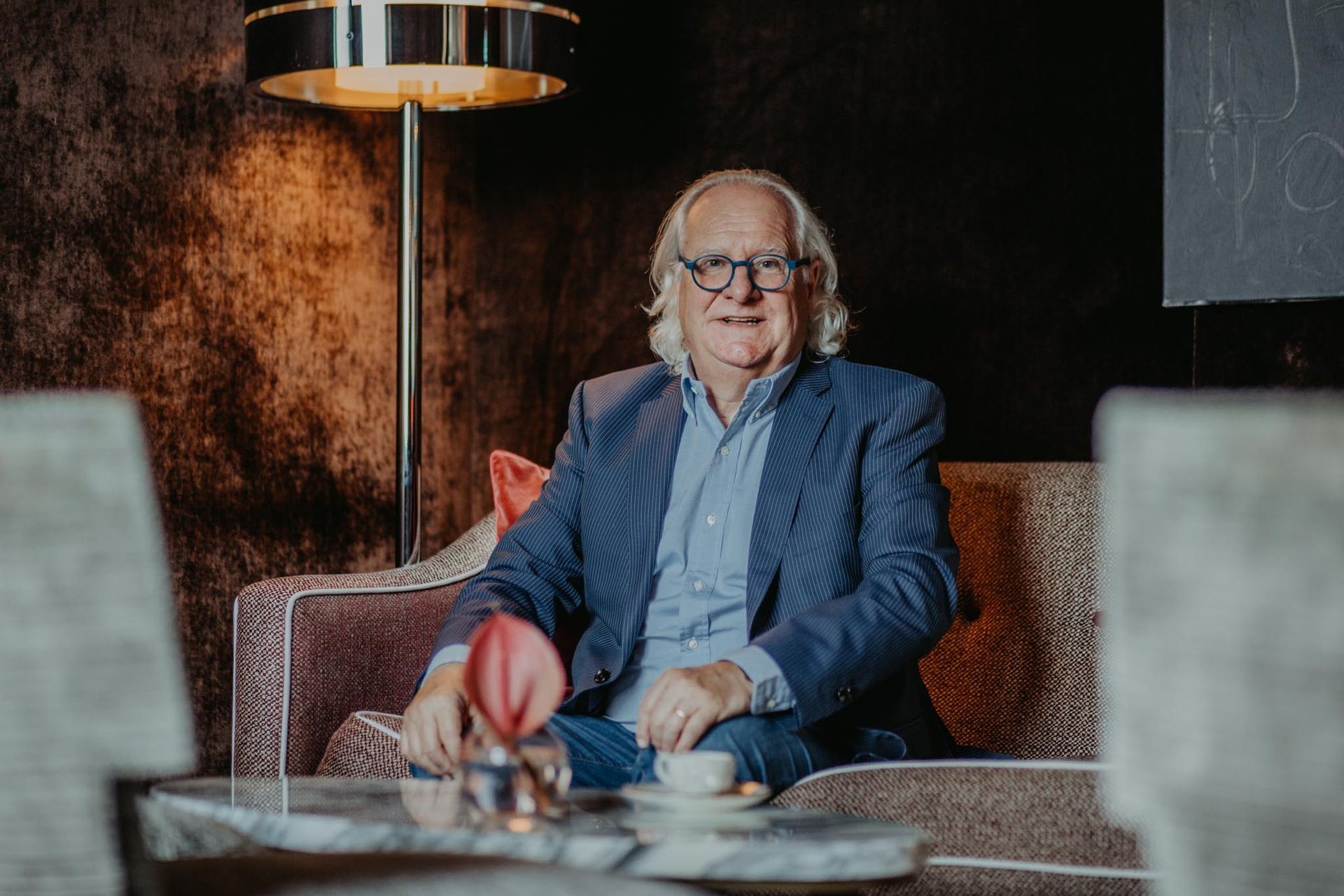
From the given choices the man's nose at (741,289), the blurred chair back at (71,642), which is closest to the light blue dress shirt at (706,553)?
Answer: the man's nose at (741,289)

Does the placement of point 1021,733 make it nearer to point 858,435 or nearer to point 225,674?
point 858,435

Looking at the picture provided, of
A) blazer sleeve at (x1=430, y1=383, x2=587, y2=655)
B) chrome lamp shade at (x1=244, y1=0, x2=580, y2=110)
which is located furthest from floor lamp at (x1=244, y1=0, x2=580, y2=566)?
blazer sleeve at (x1=430, y1=383, x2=587, y2=655)

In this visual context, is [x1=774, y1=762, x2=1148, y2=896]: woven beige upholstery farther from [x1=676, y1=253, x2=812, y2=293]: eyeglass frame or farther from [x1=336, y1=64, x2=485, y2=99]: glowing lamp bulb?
[x1=336, y1=64, x2=485, y2=99]: glowing lamp bulb

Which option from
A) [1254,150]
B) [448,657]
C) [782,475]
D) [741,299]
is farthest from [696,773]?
[1254,150]

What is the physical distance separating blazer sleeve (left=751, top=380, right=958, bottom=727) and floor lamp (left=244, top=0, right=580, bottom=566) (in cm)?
117

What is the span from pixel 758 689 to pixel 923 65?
1830 millimetres

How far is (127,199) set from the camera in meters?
3.04

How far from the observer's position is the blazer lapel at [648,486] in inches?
83.8

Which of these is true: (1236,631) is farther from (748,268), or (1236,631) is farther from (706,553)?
(748,268)

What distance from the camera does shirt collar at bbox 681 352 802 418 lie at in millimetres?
2207

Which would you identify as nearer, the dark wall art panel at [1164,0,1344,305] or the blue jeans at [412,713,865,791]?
the blue jeans at [412,713,865,791]

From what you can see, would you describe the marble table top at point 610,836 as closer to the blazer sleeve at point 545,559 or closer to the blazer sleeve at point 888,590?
the blazer sleeve at point 888,590

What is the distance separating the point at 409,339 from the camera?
306 cm

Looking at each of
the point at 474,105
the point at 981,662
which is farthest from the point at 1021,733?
the point at 474,105
